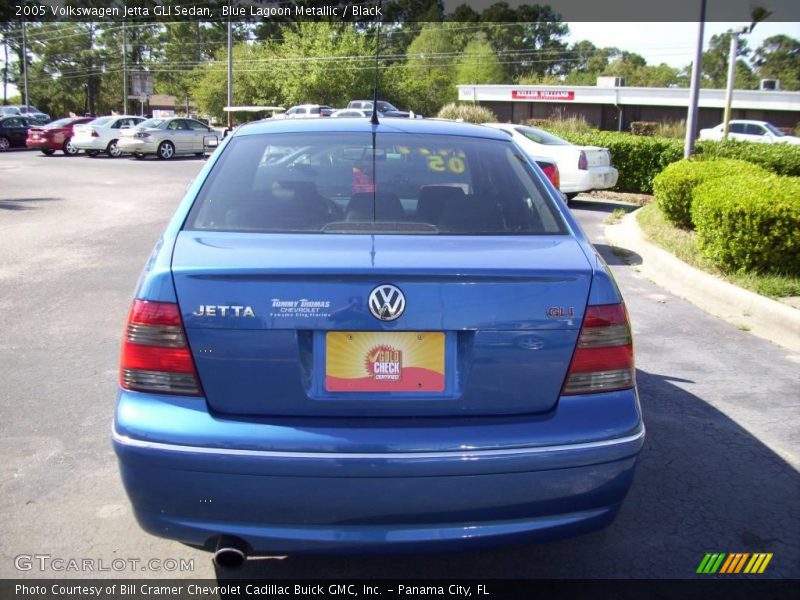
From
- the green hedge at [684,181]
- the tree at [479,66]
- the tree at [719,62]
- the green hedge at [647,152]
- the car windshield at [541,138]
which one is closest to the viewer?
the green hedge at [684,181]

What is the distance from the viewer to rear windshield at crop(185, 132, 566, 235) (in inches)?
118

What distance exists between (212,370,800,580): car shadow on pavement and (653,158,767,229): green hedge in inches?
222

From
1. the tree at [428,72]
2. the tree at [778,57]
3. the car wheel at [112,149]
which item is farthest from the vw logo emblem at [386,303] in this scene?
the tree at [778,57]

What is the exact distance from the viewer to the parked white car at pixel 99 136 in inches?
1093

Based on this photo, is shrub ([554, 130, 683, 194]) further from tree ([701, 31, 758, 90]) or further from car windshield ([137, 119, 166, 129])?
tree ([701, 31, 758, 90])

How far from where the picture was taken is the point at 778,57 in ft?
333

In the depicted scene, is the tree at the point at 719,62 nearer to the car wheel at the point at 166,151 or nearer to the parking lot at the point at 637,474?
the car wheel at the point at 166,151

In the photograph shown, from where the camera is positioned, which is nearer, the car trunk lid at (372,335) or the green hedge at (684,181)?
the car trunk lid at (372,335)

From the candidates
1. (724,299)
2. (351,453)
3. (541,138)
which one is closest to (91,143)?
(541,138)

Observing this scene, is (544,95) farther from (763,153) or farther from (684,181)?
(684,181)

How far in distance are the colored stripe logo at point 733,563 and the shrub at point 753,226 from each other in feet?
14.8

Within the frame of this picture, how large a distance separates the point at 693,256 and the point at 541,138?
Answer: 24.8ft

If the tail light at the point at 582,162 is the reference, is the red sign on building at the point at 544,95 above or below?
above

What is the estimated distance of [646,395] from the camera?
15.9 ft
